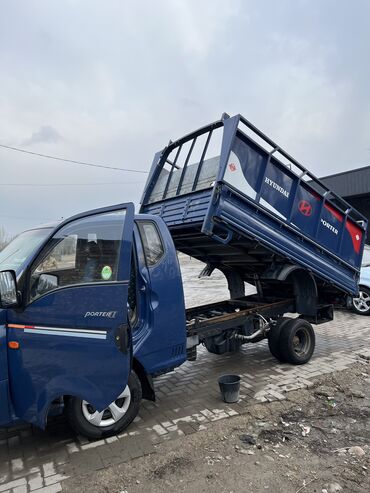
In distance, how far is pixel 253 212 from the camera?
5.25 meters

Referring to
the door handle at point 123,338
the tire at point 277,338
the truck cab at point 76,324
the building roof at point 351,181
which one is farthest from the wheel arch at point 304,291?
the building roof at point 351,181

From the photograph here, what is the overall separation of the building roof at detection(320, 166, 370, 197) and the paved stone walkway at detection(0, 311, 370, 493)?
13.3 m

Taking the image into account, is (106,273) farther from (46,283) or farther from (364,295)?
(364,295)

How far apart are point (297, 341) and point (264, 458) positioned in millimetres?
2980

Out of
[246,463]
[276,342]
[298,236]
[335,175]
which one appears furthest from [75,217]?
[335,175]

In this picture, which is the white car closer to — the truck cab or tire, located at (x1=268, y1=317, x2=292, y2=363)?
tire, located at (x1=268, y1=317, x2=292, y2=363)

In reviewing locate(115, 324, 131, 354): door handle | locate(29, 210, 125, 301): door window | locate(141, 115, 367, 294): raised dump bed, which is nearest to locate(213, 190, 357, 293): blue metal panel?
locate(141, 115, 367, 294): raised dump bed

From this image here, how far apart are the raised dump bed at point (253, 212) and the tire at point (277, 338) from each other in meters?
0.71

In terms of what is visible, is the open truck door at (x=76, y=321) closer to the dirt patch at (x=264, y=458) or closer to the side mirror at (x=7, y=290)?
the side mirror at (x=7, y=290)

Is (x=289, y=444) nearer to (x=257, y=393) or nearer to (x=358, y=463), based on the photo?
(x=358, y=463)

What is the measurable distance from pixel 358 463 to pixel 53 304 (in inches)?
115

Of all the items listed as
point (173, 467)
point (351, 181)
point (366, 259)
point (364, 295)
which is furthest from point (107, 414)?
point (351, 181)

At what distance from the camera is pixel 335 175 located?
20.1 meters

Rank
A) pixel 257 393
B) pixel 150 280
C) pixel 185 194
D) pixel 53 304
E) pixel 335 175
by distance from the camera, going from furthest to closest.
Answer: pixel 335 175, pixel 185 194, pixel 257 393, pixel 150 280, pixel 53 304
